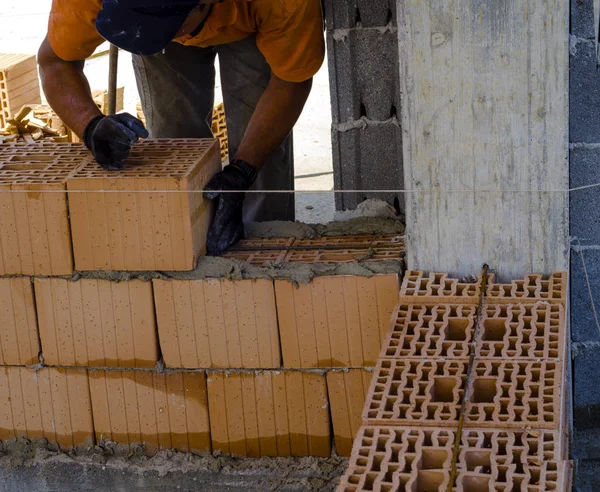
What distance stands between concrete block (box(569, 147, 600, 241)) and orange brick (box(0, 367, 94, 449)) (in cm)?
196

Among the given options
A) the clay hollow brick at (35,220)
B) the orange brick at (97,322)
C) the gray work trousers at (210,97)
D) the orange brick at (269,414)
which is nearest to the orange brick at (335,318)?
the orange brick at (269,414)

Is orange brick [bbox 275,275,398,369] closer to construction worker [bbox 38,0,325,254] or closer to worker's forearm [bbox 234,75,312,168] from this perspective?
construction worker [bbox 38,0,325,254]

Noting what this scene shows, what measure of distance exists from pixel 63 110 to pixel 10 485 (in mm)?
1521

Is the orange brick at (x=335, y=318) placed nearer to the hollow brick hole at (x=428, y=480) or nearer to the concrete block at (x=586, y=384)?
the concrete block at (x=586, y=384)

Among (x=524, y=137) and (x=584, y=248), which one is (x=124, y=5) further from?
(x=584, y=248)

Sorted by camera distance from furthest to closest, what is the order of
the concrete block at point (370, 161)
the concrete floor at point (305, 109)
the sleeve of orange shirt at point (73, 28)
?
the concrete floor at point (305, 109)
the concrete block at point (370, 161)
the sleeve of orange shirt at point (73, 28)

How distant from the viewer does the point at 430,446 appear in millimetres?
2729

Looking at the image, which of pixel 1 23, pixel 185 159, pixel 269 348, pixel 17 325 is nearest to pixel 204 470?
pixel 269 348

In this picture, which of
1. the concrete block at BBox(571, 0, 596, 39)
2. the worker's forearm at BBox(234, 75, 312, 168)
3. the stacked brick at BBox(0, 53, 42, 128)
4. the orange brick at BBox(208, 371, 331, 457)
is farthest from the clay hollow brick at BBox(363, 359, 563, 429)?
the stacked brick at BBox(0, 53, 42, 128)

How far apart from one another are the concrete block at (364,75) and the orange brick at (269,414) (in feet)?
4.76

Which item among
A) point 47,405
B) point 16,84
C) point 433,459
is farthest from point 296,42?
point 16,84

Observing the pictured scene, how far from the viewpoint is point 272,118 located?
4.35 meters

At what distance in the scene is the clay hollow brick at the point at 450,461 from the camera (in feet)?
8.39

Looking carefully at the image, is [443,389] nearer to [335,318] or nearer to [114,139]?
[335,318]
